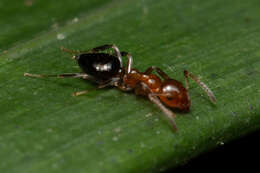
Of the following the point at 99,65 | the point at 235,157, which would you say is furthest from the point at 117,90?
the point at 235,157

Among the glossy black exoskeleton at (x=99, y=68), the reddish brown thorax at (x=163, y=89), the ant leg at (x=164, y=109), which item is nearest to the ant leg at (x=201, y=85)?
the reddish brown thorax at (x=163, y=89)

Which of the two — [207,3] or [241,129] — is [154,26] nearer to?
[207,3]

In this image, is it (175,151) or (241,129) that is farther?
(241,129)

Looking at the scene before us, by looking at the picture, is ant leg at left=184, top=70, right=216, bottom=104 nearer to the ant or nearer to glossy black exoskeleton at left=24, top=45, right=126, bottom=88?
the ant

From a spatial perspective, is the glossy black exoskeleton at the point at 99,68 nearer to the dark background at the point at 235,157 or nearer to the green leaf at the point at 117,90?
the green leaf at the point at 117,90

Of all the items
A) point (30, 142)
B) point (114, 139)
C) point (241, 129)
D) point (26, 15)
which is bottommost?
point (241, 129)

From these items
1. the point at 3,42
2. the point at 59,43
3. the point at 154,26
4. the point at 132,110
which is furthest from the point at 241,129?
the point at 3,42

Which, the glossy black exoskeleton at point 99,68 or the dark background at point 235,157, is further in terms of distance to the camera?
the dark background at point 235,157
